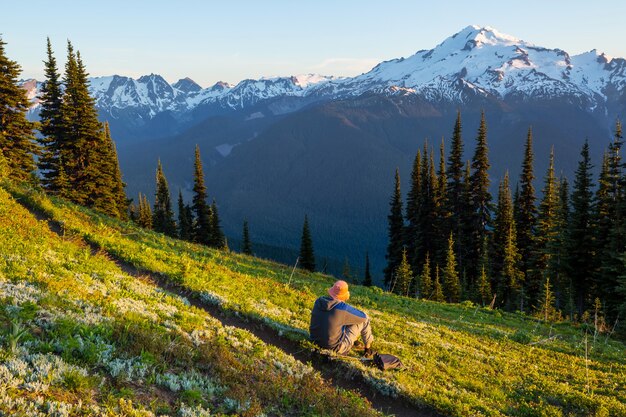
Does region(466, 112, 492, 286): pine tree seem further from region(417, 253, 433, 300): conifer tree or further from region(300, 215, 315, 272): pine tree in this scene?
region(300, 215, 315, 272): pine tree

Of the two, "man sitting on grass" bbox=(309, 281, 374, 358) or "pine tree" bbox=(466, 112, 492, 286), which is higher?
"man sitting on grass" bbox=(309, 281, 374, 358)

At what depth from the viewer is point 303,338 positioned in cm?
1173

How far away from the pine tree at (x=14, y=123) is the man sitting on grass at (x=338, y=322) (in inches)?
1471

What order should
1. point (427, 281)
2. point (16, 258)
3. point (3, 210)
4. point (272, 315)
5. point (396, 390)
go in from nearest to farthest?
point (396, 390) → point (16, 258) → point (272, 315) → point (3, 210) → point (427, 281)

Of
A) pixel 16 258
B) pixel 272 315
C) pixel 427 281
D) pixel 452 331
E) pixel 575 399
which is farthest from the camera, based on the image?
pixel 427 281

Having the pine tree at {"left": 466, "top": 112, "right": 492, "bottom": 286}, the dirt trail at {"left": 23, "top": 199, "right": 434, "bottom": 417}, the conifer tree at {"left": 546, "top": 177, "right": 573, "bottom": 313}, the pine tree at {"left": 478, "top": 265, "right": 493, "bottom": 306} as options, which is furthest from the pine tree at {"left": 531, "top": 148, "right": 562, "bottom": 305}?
the dirt trail at {"left": 23, "top": 199, "right": 434, "bottom": 417}

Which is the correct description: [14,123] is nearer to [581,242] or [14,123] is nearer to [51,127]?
[51,127]

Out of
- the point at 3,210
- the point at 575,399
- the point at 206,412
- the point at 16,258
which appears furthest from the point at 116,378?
the point at 3,210

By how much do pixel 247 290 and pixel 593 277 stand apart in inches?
1629

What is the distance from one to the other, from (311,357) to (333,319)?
140cm

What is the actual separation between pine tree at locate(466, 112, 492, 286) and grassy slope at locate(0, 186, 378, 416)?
176 feet

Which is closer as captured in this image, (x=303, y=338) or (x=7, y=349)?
(x=7, y=349)

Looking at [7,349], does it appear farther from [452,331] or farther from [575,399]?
[452,331]

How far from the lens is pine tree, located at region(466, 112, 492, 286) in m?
57.3
